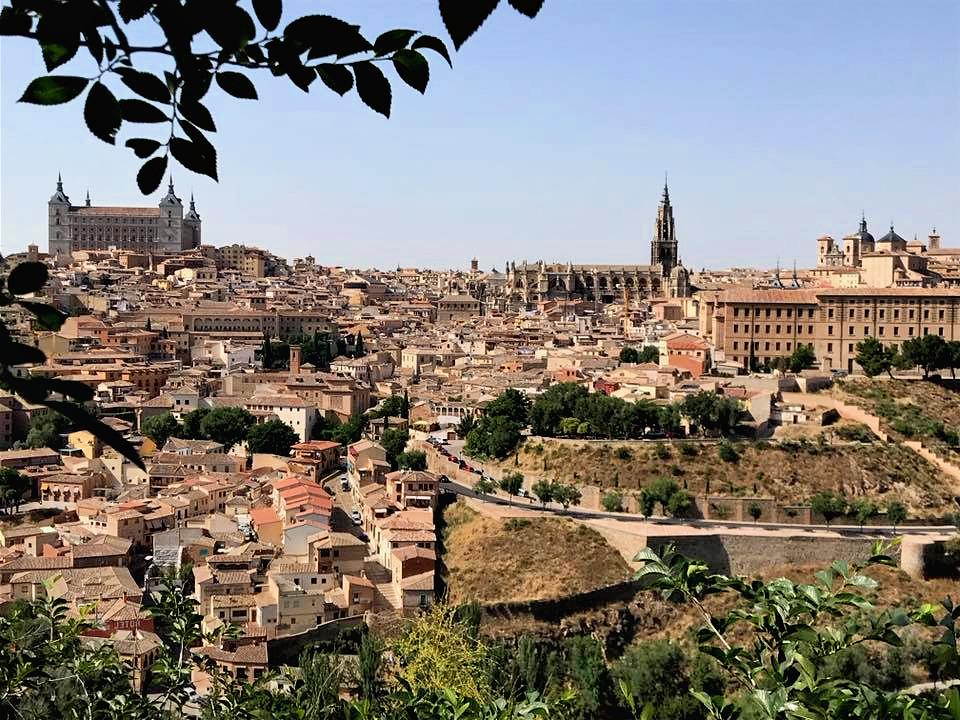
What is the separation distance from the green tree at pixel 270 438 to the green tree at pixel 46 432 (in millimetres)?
3862

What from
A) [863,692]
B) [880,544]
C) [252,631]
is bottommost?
[252,631]

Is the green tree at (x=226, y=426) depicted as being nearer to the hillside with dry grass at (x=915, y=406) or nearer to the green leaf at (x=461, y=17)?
the hillside with dry grass at (x=915, y=406)

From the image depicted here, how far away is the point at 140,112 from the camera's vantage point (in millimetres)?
1313

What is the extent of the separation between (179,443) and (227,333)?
46.7 ft

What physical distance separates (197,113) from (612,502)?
19013 millimetres

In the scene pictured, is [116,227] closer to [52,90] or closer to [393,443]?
[393,443]

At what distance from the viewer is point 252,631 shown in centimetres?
1489

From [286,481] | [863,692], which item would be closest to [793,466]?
[286,481]

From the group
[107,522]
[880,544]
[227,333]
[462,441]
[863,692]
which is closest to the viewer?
[863,692]

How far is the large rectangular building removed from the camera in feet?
92.2

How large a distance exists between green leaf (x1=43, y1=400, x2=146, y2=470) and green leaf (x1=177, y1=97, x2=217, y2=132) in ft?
1.17

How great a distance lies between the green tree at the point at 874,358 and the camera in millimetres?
25438

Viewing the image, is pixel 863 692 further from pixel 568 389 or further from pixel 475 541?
pixel 568 389

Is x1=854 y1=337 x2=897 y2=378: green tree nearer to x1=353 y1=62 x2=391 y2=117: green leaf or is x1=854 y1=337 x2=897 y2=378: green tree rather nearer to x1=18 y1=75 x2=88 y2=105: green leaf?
x1=353 y1=62 x2=391 y2=117: green leaf
